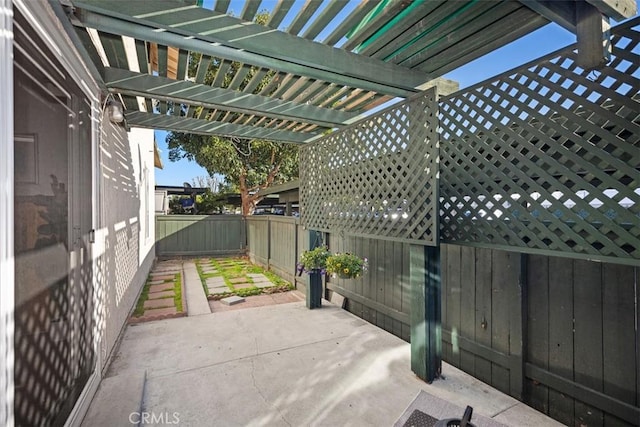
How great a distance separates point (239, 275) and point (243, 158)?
16.2ft

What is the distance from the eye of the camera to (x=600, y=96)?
5.58 feet

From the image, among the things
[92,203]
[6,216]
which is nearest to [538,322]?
[6,216]

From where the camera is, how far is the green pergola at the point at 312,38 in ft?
5.78

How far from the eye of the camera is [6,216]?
48.8 inches

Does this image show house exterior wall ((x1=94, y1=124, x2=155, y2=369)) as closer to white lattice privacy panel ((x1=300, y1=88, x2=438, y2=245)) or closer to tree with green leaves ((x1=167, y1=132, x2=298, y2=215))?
white lattice privacy panel ((x1=300, y1=88, x2=438, y2=245))

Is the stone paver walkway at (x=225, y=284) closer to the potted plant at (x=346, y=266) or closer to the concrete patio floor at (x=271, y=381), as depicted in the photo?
the concrete patio floor at (x=271, y=381)

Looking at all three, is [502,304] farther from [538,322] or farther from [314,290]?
[314,290]

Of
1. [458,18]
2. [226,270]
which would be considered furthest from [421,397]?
[226,270]

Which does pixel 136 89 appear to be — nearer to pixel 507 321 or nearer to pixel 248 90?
pixel 248 90

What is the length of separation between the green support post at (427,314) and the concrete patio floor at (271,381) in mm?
147

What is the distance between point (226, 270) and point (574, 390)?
6.86 m

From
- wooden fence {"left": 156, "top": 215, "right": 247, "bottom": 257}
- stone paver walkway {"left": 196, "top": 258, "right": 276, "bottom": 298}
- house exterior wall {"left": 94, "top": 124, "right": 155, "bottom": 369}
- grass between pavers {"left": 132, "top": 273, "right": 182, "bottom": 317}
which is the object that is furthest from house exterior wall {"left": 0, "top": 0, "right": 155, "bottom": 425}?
wooden fence {"left": 156, "top": 215, "right": 247, "bottom": 257}

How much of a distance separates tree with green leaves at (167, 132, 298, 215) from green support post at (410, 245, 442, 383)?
26.0ft

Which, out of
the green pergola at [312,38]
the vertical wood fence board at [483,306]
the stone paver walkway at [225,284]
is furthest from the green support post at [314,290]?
the green pergola at [312,38]
